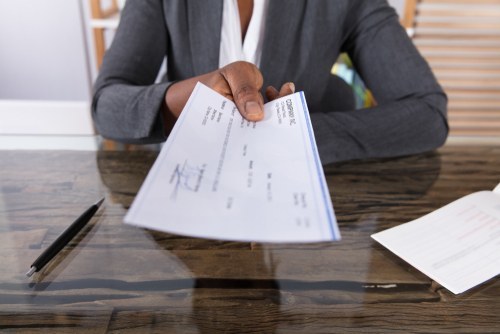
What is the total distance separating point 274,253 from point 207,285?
3.4 inches

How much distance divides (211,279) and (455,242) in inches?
10.7

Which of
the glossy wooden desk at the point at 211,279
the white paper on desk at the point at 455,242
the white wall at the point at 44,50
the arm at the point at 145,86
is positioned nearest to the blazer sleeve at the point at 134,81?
the arm at the point at 145,86

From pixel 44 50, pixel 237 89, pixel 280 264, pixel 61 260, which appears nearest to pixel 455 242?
pixel 280 264

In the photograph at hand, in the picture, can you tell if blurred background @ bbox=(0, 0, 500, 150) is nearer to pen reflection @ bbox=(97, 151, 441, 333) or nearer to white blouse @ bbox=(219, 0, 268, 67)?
white blouse @ bbox=(219, 0, 268, 67)

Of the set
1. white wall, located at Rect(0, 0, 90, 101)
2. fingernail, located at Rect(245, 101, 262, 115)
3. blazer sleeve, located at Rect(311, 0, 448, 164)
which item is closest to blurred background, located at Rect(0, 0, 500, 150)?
white wall, located at Rect(0, 0, 90, 101)

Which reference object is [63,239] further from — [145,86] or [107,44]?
[107,44]

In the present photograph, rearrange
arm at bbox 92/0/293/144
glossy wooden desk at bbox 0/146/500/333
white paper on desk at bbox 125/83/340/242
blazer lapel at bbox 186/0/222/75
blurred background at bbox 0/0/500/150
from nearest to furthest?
white paper on desk at bbox 125/83/340/242 → glossy wooden desk at bbox 0/146/500/333 → arm at bbox 92/0/293/144 → blazer lapel at bbox 186/0/222/75 → blurred background at bbox 0/0/500/150

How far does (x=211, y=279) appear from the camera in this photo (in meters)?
0.45

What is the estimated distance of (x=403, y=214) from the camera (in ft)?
1.87

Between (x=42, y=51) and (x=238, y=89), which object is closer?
(x=238, y=89)

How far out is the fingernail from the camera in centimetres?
47

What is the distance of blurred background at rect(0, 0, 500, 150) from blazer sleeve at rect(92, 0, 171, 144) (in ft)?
3.10

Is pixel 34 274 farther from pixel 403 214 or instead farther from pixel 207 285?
pixel 403 214

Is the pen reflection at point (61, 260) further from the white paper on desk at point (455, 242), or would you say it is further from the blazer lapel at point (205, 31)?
the blazer lapel at point (205, 31)
